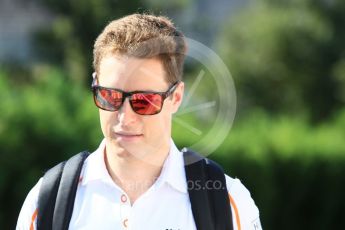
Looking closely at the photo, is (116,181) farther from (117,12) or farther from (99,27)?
(99,27)

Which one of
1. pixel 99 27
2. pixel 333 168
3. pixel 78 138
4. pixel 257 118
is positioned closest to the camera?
pixel 78 138

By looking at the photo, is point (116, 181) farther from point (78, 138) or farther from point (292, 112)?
point (292, 112)

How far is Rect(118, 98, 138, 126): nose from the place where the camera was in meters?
2.81

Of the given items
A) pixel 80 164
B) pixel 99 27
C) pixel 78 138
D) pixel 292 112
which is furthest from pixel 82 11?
pixel 80 164

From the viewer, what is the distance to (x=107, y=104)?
2.82 metres

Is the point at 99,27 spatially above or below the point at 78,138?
above

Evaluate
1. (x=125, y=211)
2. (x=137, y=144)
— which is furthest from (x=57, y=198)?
(x=137, y=144)

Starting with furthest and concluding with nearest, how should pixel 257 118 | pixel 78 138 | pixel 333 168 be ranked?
pixel 257 118, pixel 333 168, pixel 78 138

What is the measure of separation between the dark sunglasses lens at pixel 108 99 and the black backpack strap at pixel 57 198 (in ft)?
0.96

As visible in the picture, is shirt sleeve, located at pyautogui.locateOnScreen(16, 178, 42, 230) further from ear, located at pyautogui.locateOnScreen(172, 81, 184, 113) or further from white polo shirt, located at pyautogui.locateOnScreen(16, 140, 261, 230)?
ear, located at pyautogui.locateOnScreen(172, 81, 184, 113)

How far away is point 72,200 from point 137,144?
32 cm

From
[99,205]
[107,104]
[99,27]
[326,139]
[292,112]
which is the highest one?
[99,27]

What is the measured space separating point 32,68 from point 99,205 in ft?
54.6

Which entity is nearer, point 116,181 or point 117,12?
point 116,181
